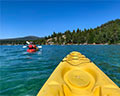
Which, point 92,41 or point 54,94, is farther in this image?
point 92,41

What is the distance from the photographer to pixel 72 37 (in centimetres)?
10488

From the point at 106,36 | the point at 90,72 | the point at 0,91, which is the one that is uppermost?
the point at 106,36

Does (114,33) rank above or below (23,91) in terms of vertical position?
above

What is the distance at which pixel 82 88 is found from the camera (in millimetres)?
2418

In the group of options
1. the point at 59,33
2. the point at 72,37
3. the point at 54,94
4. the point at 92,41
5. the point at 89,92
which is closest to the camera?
the point at 54,94

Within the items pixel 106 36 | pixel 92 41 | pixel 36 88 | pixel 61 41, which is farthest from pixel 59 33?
pixel 36 88

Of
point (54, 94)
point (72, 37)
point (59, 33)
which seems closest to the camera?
point (54, 94)

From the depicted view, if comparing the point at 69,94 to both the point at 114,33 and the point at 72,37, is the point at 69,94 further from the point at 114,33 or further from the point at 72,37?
the point at 72,37

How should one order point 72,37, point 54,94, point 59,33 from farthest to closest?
point 59,33 → point 72,37 → point 54,94

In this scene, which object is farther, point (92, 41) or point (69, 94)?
point (92, 41)

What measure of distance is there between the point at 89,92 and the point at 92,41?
292 feet

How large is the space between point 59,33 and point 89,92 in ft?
427

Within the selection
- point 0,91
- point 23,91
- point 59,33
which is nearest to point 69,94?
point 23,91

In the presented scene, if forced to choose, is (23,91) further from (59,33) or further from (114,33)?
(59,33)
